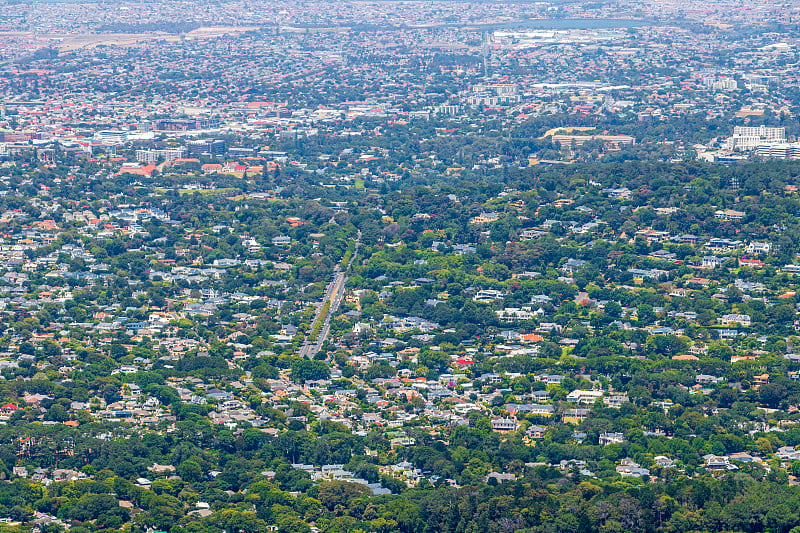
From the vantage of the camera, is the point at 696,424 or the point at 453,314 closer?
the point at 696,424

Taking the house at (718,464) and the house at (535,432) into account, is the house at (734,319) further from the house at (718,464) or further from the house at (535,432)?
the house at (718,464)

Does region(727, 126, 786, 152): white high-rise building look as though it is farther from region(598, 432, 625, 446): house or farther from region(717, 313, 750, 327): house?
region(598, 432, 625, 446): house

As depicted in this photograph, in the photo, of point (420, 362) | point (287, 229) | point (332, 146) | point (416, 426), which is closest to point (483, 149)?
point (332, 146)

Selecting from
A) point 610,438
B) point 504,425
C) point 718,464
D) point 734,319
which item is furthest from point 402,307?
point 718,464

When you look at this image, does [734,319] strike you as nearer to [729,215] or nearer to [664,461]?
[729,215]

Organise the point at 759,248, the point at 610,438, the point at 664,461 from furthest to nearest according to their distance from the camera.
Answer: the point at 759,248, the point at 610,438, the point at 664,461

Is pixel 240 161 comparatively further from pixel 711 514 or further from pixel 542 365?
pixel 711 514

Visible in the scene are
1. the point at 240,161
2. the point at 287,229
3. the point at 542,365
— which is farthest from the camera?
the point at 240,161

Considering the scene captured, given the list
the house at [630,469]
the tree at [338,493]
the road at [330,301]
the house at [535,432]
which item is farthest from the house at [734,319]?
the tree at [338,493]
